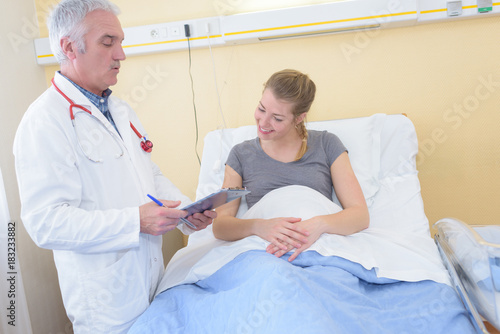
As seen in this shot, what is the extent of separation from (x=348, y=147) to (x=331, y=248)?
2.58 ft

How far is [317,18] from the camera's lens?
236 cm

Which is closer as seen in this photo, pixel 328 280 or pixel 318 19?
pixel 328 280

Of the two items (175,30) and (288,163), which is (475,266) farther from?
(175,30)

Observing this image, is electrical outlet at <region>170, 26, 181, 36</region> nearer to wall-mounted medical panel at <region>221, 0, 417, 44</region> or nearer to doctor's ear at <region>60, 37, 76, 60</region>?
wall-mounted medical panel at <region>221, 0, 417, 44</region>

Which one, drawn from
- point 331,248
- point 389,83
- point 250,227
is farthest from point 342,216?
point 389,83

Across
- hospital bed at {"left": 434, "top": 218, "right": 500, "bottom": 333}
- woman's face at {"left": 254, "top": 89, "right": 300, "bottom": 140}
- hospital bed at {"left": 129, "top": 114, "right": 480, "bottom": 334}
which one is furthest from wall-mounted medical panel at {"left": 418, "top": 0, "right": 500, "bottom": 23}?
hospital bed at {"left": 434, "top": 218, "right": 500, "bottom": 333}

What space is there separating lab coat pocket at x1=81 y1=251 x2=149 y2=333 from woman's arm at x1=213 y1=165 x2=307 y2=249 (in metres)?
0.44

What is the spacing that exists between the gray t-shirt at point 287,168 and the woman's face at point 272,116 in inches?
5.0

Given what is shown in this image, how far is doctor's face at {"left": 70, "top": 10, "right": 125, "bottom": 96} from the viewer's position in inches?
57.3

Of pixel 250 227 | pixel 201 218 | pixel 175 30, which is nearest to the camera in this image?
pixel 201 218

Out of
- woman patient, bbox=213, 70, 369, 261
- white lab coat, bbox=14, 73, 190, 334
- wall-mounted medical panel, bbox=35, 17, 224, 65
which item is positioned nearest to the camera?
white lab coat, bbox=14, 73, 190, 334

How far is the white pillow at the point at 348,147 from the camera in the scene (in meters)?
2.13

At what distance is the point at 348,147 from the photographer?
7.20 feet

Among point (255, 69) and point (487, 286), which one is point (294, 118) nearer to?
point (255, 69)
